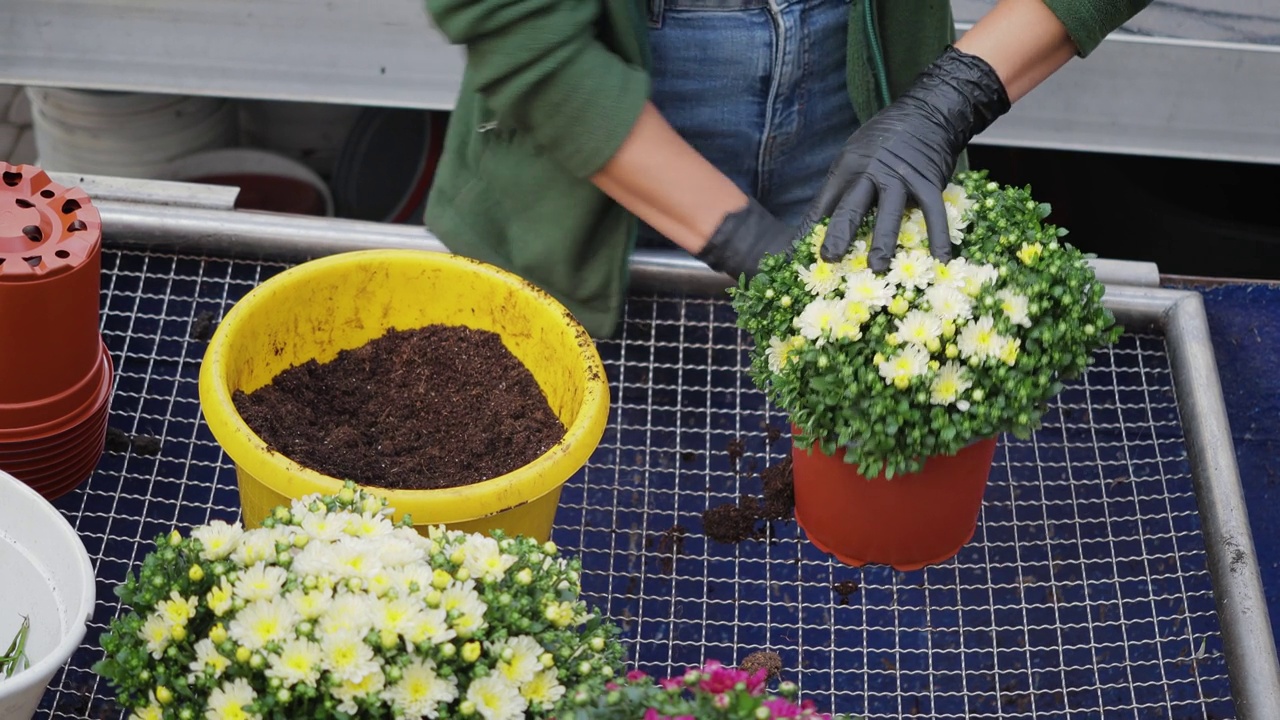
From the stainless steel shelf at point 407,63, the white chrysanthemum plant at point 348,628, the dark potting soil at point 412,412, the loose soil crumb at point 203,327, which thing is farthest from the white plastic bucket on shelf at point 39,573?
the stainless steel shelf at point 407,63

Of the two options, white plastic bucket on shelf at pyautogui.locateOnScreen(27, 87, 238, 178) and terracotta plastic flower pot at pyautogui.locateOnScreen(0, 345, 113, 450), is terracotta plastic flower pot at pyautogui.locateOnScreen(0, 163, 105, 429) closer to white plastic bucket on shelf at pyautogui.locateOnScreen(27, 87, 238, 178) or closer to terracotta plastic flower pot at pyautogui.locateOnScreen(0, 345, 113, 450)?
terracotta plastic flower pot at pyautogui.locateOnScreen(0, 345, 113, 450)

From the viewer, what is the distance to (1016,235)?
1187mm

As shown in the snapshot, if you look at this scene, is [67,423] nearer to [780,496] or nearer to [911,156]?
[780,496]

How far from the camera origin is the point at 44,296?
→ 3.87 ft

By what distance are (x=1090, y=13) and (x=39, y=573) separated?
118cm

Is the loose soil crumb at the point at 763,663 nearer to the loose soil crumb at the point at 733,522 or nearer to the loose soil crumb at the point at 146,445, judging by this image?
the loose soil crumb at the point at 733,522

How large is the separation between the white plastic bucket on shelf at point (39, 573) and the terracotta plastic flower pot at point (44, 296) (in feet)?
0.64

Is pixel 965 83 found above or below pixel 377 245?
above

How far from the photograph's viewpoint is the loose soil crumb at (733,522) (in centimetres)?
149

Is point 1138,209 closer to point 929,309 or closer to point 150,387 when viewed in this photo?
point 929,309

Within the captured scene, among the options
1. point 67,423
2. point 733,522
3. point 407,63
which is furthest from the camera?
point 407,63

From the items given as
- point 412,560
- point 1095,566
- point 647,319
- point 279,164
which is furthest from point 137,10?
point 1095,566

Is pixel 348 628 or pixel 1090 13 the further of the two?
pixel 1090 13

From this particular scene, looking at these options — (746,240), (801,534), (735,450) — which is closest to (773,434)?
(735,450)
